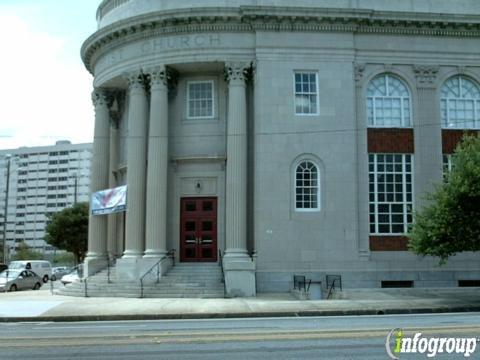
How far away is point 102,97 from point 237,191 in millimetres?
10132

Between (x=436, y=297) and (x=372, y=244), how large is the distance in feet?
15.2

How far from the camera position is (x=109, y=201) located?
1229 inches

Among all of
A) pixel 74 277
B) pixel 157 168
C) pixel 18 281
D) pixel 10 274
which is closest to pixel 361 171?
pixel 157 168

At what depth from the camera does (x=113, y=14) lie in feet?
109

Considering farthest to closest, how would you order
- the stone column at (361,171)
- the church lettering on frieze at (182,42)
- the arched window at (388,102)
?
the arched window at (388,102) < the church lettering on frieze at (182,42) < the stone column at (361,171)

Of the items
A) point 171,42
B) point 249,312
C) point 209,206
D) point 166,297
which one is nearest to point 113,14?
point 171,42

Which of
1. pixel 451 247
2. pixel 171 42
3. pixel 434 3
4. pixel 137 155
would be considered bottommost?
pixel 451 247

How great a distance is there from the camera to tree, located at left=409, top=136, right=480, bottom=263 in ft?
70.1

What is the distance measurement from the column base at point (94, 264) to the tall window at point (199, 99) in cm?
853

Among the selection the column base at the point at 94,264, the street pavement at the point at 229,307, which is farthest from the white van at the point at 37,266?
the street pavement at the point at 229,307

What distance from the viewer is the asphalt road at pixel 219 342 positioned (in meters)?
10.3

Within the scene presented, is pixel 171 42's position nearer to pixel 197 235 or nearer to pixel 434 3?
pixel 197 235

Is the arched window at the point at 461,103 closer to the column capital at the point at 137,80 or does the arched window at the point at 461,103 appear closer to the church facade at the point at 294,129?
the church facade at the point at 294,129

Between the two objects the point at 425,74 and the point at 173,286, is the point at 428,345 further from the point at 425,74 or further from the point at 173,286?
the point at 425,74
